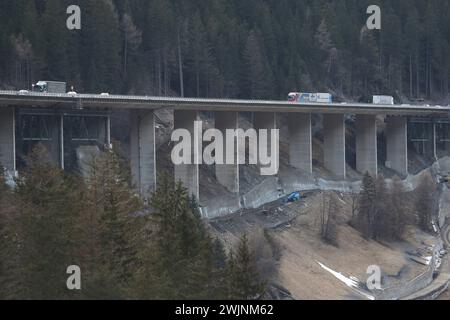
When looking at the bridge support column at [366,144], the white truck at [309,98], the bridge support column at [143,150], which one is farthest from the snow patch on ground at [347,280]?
the bridge support column at [366,144]

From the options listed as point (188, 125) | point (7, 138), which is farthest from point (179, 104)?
point (7, 138)

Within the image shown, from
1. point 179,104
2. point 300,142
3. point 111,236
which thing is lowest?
point 111,236

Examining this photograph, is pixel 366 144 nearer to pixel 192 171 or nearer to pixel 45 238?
pixel 192 171

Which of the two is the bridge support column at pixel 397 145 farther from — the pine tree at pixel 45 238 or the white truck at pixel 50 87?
the pine tree at pixel 45 238

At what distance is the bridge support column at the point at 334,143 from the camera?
285 feet

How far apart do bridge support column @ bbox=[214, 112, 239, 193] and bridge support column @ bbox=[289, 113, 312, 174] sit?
8.44 m

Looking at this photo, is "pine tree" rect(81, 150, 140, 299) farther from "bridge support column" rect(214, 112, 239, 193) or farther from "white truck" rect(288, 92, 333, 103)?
"white truck" rect(288, 92, 333, 103)

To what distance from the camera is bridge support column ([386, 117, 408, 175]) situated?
94438 millimetres

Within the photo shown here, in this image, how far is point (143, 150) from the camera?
69.0 meters

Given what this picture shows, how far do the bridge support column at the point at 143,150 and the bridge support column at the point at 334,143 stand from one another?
22.0 metres

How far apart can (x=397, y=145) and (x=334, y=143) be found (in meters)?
9.59

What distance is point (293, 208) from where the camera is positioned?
71938mm

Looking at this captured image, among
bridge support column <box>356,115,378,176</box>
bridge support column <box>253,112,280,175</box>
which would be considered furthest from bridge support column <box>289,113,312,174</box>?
bridge support column <box>356,115,378,176</box>
